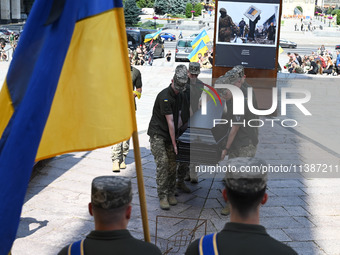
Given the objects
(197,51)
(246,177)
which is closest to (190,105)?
(246,177)

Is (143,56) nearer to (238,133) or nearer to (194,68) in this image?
(194,68)

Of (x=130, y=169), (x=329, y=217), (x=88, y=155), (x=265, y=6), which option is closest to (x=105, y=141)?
(x=329, y=217)

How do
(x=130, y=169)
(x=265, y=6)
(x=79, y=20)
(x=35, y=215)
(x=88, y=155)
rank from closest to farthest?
(x=79, y=20)
(x=35, y=215)
(x=130, y=169)
(x=88, y=155)
(x=265, y=6)

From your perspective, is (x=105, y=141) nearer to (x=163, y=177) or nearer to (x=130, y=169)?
(x=163, y=177)

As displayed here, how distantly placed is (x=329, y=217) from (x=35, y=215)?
384cm

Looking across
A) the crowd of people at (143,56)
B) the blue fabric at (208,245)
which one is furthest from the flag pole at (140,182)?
the crowd of people at (143,56)

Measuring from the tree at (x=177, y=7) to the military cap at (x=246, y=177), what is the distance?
3170 inches

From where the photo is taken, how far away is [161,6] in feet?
264

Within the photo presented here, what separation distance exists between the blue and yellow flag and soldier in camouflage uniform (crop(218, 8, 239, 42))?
963cm

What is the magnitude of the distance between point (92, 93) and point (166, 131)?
3437 millimetres

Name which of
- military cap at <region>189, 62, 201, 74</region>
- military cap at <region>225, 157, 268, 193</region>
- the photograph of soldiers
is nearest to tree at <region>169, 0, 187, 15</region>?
the photograph of soldiers

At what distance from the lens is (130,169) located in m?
8.70

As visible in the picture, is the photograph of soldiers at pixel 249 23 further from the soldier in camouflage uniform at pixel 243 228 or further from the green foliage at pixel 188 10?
the green foliage at pixel 188 10

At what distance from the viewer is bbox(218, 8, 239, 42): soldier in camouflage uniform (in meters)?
12.9
